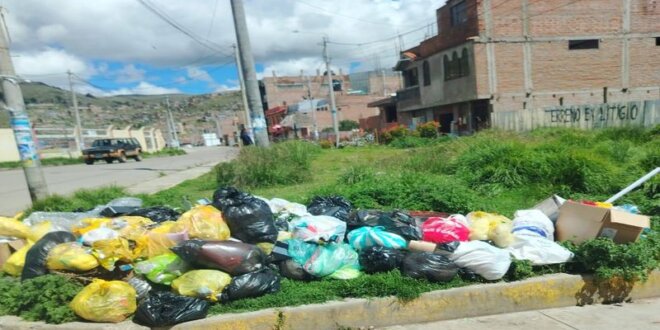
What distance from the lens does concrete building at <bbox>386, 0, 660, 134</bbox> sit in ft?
75.3

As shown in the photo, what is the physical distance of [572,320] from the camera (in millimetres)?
3135

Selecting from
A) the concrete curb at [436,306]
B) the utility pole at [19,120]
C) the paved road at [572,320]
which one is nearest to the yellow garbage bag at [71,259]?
the concrete curb at [436,306]

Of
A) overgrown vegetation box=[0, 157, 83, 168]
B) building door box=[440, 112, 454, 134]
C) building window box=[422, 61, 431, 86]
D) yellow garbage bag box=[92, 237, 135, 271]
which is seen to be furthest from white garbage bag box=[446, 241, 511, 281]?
overgrown vegetation box=[0, 157, 83, 168]

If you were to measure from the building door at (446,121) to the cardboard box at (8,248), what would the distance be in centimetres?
2518

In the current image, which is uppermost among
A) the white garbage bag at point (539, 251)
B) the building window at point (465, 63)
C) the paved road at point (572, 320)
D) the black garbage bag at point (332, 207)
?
the building window at point (465, 63)

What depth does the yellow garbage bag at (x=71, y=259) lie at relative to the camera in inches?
136

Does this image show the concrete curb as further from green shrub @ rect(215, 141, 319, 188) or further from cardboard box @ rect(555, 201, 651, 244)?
green shrub @ rect(215, 141, 319, 188)

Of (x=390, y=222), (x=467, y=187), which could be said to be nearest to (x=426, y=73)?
(x=467, y=187)

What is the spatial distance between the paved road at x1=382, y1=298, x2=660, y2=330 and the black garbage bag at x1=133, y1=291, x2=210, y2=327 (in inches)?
60.1

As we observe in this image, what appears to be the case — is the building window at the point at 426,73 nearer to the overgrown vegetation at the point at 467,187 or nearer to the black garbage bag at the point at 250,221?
the overgrown vegetation at the point at 467,187

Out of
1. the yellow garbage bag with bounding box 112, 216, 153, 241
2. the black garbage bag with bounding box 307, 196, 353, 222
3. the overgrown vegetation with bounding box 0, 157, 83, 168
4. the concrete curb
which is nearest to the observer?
the concrete curb

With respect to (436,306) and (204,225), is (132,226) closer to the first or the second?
(204,225)

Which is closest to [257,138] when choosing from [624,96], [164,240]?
[164,240]

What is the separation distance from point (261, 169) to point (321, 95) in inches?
2770
